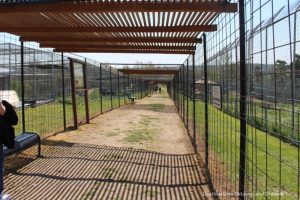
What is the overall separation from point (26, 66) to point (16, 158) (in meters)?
10.3

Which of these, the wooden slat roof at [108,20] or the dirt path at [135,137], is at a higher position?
the wooden slat roof at [108,20]

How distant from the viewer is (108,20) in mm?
7848

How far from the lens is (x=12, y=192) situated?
5863 mm

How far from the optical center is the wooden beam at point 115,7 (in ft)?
20.7

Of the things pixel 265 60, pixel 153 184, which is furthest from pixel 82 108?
pixel 265 60

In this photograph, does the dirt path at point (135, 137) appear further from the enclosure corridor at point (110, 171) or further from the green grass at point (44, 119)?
the green grass at point (44, 119)

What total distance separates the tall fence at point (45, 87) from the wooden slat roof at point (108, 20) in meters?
1.62

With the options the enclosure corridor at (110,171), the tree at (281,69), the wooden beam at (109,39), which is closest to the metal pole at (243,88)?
the tree at (281,69)

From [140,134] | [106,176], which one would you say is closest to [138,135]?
[140,134]

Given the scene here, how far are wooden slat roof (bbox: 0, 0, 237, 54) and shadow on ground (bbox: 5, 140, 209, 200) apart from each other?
8.94 feet

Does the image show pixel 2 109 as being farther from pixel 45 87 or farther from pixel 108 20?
pixel 45 87

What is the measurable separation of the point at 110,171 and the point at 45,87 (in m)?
13.0

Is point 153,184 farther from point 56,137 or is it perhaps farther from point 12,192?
point 56,137

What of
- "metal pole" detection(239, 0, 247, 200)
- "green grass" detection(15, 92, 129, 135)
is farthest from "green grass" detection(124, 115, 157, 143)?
"metal pole" detection(239, 0, 247, 200)
